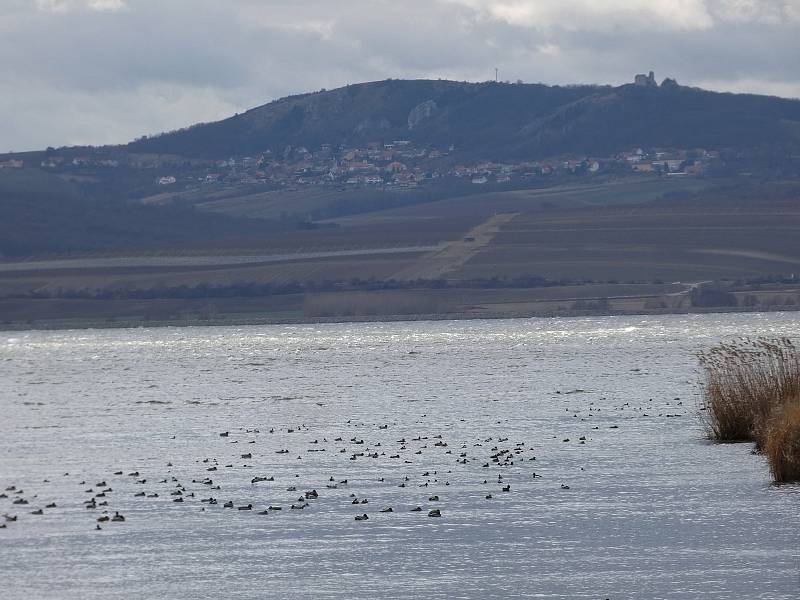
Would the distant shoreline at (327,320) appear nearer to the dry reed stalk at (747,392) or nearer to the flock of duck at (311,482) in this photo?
the flock of duck at (311,482)

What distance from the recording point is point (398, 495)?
2889 centimetres

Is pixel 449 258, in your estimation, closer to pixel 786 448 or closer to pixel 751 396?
pixel 751 396

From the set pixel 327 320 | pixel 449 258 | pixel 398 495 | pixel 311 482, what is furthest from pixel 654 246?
pixel 398 495

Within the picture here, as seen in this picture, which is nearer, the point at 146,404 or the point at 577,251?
the point at 146,404

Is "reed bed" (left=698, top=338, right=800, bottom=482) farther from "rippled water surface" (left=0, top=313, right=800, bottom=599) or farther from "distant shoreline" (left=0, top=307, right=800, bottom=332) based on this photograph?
"distant shoreline" (left=0, top=307, right=800, bottom=332)

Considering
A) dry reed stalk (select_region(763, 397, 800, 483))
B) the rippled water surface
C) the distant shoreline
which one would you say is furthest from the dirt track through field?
dry reed stalk (select_region(763, 397, 800, 483))

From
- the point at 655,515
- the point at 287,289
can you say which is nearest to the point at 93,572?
the point at 655,515

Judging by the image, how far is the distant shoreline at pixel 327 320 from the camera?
152m

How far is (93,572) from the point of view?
22312mm

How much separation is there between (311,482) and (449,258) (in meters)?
152

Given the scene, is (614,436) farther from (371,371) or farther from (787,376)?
(371,371)

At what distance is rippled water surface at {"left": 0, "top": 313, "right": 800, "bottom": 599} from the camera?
21531 mm

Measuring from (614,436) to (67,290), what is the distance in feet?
506

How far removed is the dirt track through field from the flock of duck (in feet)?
442
